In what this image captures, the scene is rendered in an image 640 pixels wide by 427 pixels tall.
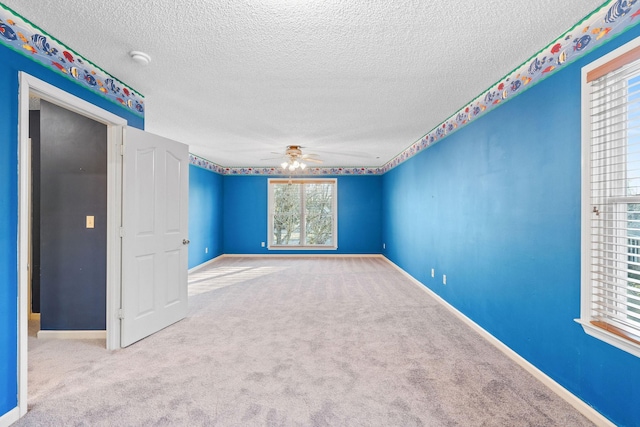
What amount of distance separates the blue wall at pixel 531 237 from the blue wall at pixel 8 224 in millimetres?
3438

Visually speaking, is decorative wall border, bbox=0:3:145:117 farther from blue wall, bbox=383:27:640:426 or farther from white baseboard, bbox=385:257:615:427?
white baseboard, bbox=385:257:615:427

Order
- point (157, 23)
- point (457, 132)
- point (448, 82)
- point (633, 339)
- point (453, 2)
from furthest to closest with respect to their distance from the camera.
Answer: point (457, 132), point (448, 82), point (157, 23), point (453, 2), point (633, 339)

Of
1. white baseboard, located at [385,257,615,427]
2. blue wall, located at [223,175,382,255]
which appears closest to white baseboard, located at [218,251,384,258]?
blue wall, located at [223,175,382,255]

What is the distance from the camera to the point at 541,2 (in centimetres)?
171

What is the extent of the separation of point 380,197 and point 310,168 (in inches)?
79.4

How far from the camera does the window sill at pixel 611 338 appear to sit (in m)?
1.55

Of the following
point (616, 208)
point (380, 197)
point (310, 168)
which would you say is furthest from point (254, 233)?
point (616, 208)

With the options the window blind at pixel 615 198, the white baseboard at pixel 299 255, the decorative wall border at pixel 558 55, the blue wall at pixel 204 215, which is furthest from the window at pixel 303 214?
the window blind at pixel 615 198

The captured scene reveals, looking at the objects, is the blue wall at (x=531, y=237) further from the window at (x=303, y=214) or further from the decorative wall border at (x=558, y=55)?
the window at (x=303, y=214)

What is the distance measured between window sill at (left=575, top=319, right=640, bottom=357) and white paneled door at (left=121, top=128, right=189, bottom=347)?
3.44 meters

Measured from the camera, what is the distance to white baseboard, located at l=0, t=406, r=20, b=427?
172cm

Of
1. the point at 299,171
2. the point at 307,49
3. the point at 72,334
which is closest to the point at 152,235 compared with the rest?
the point at 72,334

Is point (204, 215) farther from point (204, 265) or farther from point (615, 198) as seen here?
point (615, 198)

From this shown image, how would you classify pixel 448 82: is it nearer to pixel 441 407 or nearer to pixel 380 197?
pixel 441 407
